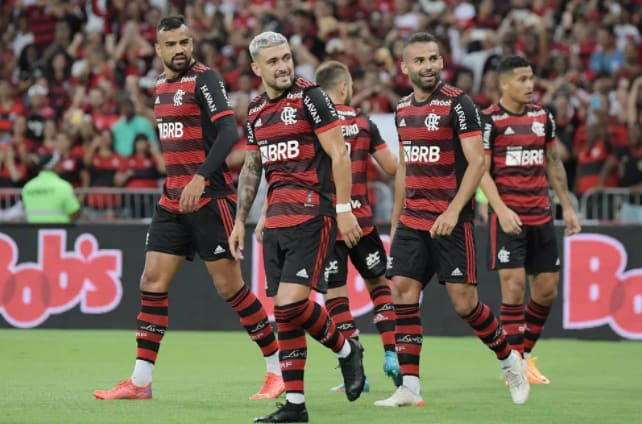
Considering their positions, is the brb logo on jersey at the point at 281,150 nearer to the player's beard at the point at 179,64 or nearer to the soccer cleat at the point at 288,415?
the player's beard at the point at 179,64

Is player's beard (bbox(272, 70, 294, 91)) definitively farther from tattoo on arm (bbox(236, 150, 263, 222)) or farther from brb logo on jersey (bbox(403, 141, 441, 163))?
brb logo on jersey (bbox(403, 141, 441, 163))

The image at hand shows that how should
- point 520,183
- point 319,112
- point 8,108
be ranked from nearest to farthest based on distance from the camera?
1. point 319,112
2. point 520,183
3. point 8,108

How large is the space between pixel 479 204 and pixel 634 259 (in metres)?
2.49

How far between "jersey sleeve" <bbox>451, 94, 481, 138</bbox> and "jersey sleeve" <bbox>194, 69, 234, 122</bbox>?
5.20 ft

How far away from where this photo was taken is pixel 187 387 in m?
10.2

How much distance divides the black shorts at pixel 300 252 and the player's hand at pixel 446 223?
811mm

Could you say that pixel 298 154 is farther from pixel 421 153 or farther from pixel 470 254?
pixel 470 254

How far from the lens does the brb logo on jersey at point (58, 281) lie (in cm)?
1595

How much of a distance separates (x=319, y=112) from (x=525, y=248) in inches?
138

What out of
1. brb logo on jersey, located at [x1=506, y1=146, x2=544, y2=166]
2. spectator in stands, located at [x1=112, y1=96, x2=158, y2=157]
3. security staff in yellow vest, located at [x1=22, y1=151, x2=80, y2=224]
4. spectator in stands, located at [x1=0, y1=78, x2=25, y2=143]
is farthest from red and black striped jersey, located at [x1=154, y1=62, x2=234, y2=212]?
spectator in stands, located at [x1=0, y1=78, x2=25, y2=143]

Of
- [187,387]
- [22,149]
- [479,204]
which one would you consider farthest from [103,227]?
[187,387]

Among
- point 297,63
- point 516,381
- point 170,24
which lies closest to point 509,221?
point 516,381

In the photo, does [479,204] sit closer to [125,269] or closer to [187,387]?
[125,269]

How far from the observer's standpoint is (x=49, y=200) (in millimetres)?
16516
